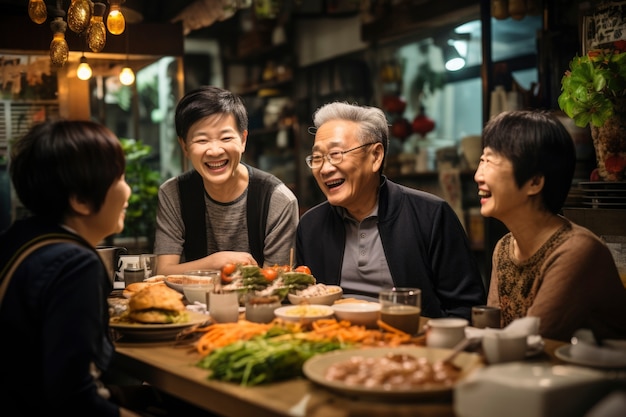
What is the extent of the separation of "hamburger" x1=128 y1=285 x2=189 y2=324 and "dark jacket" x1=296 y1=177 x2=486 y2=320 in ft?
3.91

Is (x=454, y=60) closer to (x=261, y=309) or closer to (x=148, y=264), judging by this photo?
(x=148, y=264)

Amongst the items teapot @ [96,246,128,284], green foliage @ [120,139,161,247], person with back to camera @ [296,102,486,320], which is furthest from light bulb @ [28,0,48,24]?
green foliage @ [120,139,161,247]

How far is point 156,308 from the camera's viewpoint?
2543 millimetres

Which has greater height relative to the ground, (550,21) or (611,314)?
(550,21)

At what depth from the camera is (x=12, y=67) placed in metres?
5.98

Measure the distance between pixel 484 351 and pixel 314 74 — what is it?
7.83m

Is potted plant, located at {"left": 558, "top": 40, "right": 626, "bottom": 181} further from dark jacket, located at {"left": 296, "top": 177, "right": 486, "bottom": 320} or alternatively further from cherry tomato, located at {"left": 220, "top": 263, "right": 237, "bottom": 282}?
cherry tomato, located at {"left": 220, "top": 263, "right": 237, "bottom": 282}

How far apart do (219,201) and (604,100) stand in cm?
201

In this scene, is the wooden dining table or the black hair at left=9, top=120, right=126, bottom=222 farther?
the black hair at left=9, top=120, right=126, bottom=222

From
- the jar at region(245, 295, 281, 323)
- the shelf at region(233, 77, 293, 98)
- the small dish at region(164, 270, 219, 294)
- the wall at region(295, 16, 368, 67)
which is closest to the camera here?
the jar at region(245, 295, 281, 323)

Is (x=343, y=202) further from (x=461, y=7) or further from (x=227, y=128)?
(x=461, y=7)

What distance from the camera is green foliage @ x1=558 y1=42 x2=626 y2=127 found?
3.56 metres

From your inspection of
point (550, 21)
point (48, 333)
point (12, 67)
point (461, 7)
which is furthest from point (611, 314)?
point (12, 67)

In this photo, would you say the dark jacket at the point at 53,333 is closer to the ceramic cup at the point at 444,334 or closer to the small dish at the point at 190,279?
the ceramic cup at the point at 444,334
